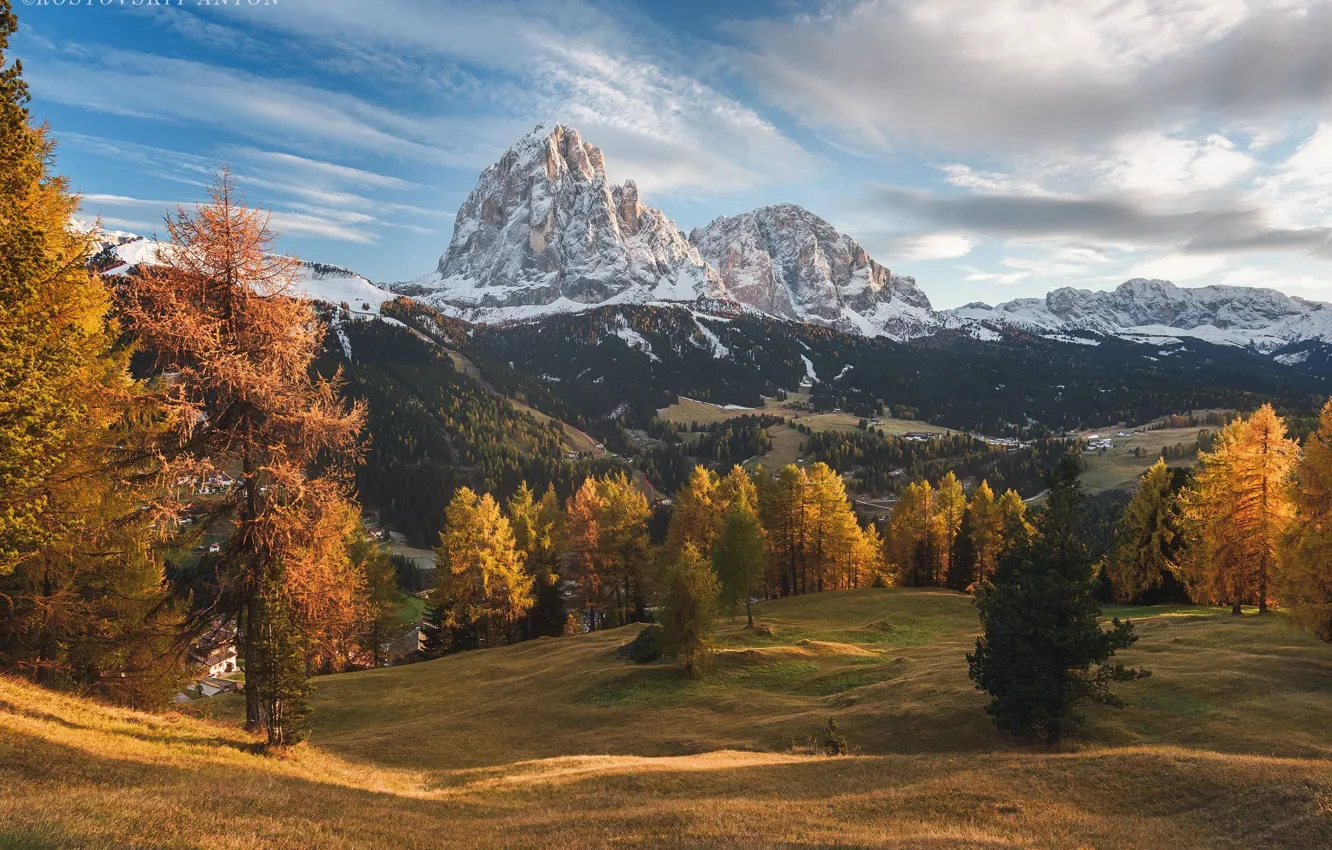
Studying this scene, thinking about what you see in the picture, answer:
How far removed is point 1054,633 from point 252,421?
2854 centimetres

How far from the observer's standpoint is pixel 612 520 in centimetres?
6738

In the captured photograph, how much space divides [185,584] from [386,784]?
8865mm

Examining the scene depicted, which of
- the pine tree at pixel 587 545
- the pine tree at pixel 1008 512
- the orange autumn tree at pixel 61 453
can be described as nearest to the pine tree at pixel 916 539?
the pine tree at pixel 1008 512

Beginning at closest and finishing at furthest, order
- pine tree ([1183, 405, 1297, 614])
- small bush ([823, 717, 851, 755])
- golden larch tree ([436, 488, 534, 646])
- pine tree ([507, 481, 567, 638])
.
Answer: small bush ([823, 717, 851, 755])
pine tree ([1183, 405, 1297, 614])
golden larch tree ([436, 488, 534, 646])
pine tree ([507, 481, 567, 638])

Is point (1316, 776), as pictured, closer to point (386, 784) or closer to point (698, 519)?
point (386, 784)

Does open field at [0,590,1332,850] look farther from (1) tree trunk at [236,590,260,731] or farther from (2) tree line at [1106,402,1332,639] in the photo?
(2) tree line at [1106,402,1332,639]

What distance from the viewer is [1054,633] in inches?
949

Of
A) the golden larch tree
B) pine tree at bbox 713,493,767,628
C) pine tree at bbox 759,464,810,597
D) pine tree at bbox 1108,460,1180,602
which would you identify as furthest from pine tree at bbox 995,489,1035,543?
the golden larch tree

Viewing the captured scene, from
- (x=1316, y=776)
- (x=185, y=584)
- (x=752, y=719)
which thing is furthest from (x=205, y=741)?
(x=1316, y=776)

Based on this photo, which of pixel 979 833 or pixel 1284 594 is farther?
pixel 1284 594

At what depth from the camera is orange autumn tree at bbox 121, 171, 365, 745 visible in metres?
16.9

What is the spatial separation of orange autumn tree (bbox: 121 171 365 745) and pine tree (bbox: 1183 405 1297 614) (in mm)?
50927

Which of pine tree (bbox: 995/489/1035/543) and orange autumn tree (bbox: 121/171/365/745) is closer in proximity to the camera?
orange autumn tree (bbox: 121/171/365/745)

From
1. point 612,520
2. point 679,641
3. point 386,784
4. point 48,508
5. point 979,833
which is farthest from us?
point 612,520
